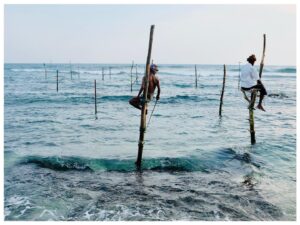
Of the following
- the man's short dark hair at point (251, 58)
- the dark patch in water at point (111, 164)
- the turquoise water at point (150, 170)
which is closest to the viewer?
the turquoise water at point (150, 170)

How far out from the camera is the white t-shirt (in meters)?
11.2

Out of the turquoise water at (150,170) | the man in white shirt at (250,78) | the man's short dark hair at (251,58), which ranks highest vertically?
the man's short dark hair at (251,58)

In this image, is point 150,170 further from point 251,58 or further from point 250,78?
point 251,58

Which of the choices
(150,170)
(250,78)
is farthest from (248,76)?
(150,170)

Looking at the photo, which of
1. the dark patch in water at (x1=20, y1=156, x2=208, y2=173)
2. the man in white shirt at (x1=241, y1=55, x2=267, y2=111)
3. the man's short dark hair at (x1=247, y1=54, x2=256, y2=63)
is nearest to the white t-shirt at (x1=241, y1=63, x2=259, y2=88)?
the man in white shirt at (x1=241, y1=55, x2=267, y2=111)

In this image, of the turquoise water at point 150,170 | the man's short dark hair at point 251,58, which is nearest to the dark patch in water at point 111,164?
the turquoise water at point 150,170

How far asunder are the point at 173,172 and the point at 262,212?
349cm

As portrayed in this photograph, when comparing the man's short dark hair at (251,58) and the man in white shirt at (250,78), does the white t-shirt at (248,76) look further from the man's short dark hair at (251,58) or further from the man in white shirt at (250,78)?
the man's short dark hair at (251,58)

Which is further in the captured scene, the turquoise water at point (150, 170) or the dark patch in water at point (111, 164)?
the dark patch in water at point (111, 164)

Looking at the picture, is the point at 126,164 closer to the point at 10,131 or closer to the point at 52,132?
the point at 52,132

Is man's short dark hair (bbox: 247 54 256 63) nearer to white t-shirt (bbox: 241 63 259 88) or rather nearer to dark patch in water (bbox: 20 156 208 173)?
white t-shirt (bbox: 241 63 259 88)

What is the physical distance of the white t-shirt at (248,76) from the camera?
36.8ft

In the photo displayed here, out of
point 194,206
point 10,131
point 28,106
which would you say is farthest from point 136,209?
point 28,106

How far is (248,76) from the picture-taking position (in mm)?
11477
